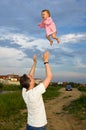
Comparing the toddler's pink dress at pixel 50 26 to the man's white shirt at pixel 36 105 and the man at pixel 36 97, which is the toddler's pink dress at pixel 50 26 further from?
the man's white shirt at pixel 36 105

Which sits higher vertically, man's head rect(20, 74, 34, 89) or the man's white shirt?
man's head rect(20, 74, 34, 89)

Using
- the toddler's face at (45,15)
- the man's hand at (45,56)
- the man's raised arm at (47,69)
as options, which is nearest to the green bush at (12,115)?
the toddler's face at (45,15)

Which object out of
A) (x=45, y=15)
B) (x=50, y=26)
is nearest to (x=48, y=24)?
(x=50, y=26)

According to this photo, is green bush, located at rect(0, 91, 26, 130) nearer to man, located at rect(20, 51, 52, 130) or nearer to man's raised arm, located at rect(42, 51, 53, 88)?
man, located at rect(20, 51, 52, 130)

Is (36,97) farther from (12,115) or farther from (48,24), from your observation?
(12,115)

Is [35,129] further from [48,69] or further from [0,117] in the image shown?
[0,117]

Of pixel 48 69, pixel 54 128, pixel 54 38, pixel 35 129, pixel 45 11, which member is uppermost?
pixel 45 11

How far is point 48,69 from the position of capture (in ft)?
19.0

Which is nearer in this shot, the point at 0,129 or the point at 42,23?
the point at 42,23

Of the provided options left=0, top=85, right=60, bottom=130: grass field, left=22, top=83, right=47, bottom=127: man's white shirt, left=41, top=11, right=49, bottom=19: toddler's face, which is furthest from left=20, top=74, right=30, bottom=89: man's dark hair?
left=0, top=85, right=60, bottom=130: grass field

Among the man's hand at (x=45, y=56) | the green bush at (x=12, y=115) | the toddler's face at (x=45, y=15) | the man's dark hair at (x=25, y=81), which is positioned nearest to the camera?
the man's hand at (x=45, y=56)

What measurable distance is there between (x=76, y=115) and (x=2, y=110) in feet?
13.3

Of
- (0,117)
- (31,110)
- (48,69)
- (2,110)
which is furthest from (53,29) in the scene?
(2,110)

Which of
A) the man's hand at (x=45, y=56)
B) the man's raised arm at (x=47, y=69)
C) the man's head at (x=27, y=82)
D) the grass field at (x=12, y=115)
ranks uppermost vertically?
the man's hand at (x=45, y=56)
